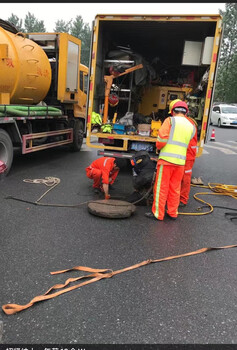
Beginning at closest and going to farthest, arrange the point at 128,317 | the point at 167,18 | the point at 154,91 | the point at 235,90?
the point at 128,317 < the point at 167,18 < the point at 154,91 < the point at 235,90

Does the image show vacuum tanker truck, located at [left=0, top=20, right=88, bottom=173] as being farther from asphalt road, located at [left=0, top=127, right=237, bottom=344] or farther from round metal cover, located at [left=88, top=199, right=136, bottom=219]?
round metal cover, located at [left=88, top=199, right=136, bottom=219]

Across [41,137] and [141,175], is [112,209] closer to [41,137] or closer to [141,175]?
[141,175]

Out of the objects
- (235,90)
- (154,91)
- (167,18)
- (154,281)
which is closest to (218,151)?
(154,91)

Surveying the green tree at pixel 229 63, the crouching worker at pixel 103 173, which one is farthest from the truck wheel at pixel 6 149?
the green tree at pixel 229 63

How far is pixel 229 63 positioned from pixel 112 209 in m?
55.3

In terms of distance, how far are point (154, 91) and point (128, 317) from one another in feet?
23.5

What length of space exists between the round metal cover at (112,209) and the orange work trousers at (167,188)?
0.41 meters

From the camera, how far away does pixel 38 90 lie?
712 cm

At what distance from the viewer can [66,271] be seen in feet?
9.18

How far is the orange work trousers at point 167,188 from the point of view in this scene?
13.8ft

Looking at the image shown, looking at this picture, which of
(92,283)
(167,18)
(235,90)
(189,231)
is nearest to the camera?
(92,283)

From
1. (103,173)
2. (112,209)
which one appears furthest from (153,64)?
(112,209)

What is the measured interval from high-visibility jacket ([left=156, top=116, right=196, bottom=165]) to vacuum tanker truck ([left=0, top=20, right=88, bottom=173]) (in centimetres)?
336

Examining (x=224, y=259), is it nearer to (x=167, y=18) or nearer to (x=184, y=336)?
(x=184, y=336)
